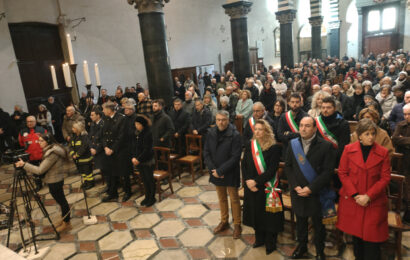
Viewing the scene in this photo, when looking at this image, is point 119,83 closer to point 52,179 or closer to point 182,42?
point 182,42

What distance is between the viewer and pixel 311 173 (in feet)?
10.2

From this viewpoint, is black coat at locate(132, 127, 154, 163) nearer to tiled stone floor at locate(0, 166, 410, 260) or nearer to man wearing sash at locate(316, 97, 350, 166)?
tiled stone floor at locate(0, 166, 410, 260)

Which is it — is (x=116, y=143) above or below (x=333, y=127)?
below

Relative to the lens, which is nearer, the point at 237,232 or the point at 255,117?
the point at 237,232

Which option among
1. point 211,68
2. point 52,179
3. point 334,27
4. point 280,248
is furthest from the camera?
point 334,27

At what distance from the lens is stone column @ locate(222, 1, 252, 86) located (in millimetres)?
11891

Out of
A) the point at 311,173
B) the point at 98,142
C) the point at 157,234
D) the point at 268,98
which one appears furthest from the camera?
the point at 268,98

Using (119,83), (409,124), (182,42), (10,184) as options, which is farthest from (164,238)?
(182,42)

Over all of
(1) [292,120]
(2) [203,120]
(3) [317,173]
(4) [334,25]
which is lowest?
(3) [317,173]

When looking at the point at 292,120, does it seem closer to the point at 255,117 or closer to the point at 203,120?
the point at 255,117

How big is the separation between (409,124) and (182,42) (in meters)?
13.7

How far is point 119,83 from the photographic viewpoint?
523 inches

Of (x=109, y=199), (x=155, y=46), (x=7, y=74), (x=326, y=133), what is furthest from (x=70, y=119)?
(x=326, y=133)

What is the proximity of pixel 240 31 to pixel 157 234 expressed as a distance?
32.1ft
